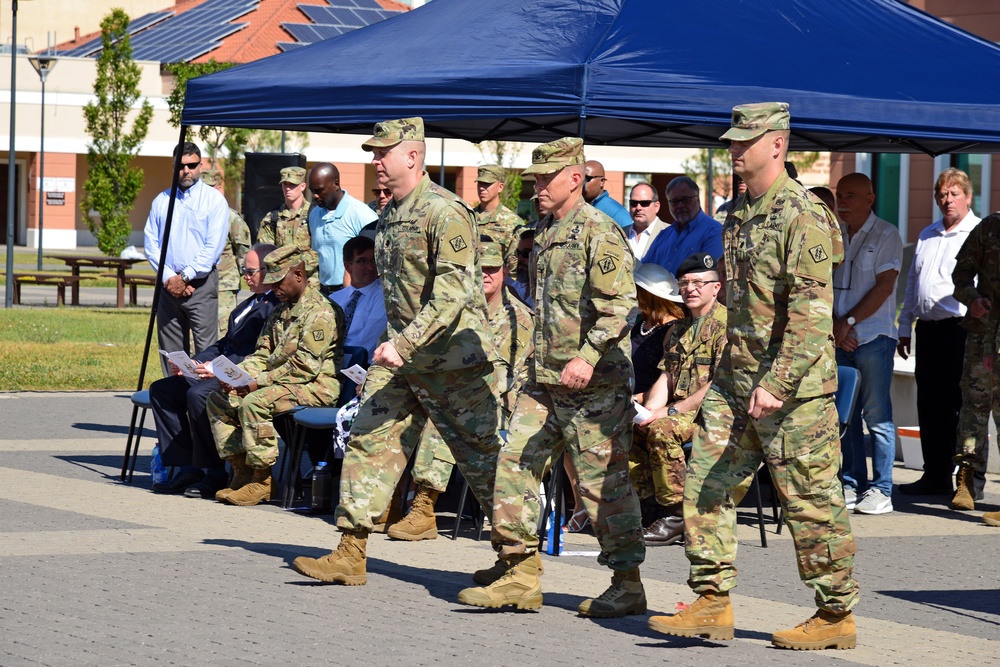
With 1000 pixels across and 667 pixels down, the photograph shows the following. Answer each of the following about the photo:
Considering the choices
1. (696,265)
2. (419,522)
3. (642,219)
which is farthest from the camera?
(642,219)

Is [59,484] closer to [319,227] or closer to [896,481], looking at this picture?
[319,227]

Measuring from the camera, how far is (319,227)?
11578 mm

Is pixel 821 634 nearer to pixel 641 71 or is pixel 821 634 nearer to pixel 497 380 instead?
pixel 497 380

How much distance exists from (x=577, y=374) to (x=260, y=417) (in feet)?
11.4

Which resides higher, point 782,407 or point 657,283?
point 657,283

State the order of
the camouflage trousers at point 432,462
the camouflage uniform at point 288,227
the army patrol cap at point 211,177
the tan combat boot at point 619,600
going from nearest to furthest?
the tan combat boot at point 619,600 → the camouflage trousers at point 432,462 → the camouflage uniform at point 288,227 → the army patrol cap at point 211,177

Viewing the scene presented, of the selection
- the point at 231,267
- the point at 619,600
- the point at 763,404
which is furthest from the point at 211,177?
the point at 763,404

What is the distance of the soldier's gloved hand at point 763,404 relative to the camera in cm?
562

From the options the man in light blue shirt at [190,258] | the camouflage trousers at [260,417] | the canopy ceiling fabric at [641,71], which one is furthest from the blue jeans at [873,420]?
the man in light blue shirt at [190,258]

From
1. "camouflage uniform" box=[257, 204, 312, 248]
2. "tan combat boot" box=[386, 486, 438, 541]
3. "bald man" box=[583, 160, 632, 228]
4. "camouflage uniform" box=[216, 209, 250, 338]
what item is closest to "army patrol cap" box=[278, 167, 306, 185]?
"camouflage uniform" box=[257, 204, 312, 248]

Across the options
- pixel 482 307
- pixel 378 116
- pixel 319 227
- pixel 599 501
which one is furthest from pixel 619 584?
pixel 319 227

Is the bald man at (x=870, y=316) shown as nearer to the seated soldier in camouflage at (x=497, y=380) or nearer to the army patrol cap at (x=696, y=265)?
the army patrol cap at (x=696, y=265)

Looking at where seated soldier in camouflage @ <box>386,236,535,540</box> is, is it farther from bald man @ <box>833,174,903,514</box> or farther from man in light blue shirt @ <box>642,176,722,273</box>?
bald man @ <box>833,174,903,514</box>

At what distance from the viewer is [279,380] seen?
925 cm
